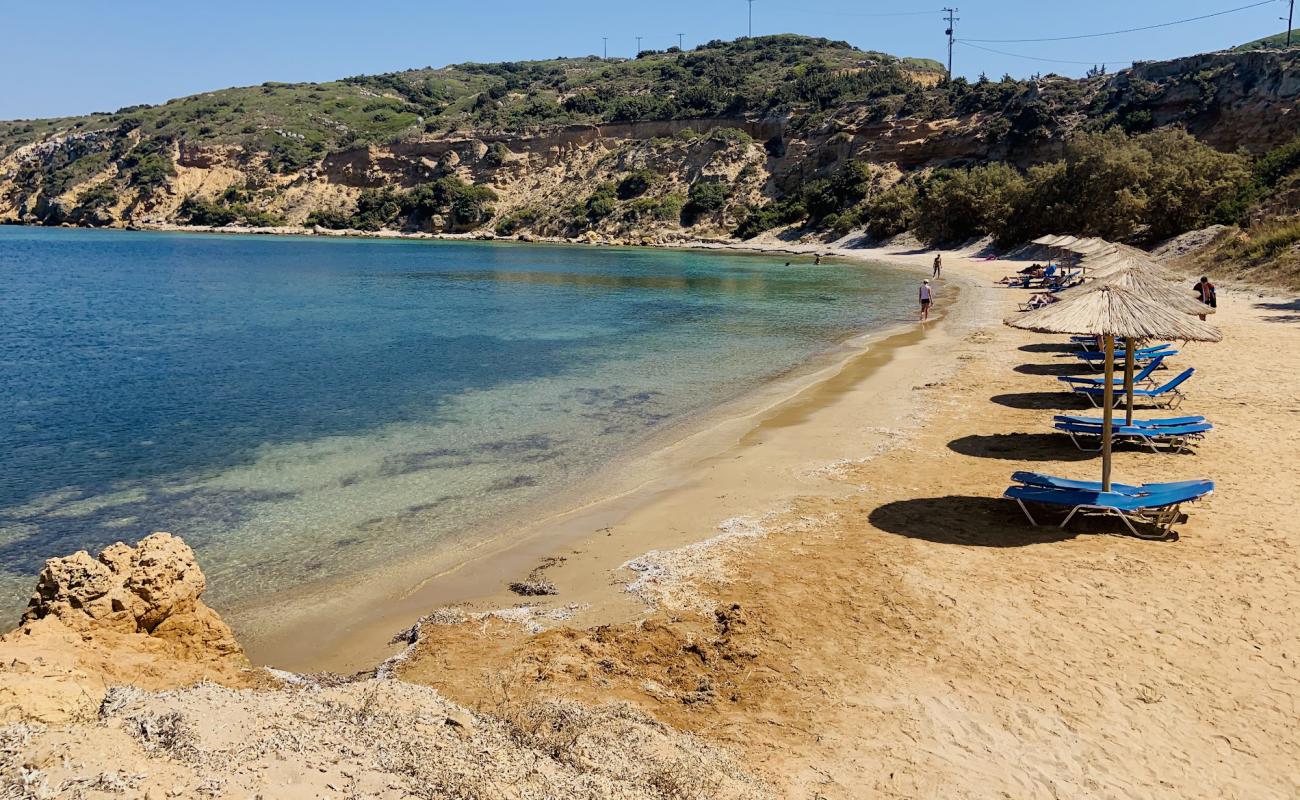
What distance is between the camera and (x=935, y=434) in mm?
12430

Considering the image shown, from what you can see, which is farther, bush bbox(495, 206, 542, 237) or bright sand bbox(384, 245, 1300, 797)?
bush bbox(495, 206, 542, 237)

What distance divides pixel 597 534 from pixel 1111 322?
18.9ft

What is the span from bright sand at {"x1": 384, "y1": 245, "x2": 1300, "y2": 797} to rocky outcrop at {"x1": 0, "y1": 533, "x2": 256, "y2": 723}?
152 centimetres

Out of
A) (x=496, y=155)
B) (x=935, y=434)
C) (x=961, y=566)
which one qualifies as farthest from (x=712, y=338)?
(x=496, y=155)

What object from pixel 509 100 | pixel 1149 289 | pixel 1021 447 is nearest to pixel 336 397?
pixel 1021 447

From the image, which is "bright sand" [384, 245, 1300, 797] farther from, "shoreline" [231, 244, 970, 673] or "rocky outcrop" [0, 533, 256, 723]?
"rocky outcrop" [0, 533, 256, 723]

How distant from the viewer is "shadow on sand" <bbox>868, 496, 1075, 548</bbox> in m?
8.18

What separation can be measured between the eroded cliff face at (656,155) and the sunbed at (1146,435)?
47.4m

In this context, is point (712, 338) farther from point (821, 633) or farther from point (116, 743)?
point (116, 743)

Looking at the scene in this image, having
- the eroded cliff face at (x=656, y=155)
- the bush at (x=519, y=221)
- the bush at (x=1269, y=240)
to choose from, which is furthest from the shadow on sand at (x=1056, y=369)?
the bush at (x=519, y=221)

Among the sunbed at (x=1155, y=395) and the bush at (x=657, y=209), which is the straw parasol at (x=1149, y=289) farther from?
the bush at (x=657, y=209)

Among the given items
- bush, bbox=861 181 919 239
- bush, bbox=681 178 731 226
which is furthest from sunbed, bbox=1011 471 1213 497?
bush, bbox=681 178 731 226

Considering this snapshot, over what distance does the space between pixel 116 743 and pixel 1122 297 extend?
899cm

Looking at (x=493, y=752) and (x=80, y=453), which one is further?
(x=80, y=453)
